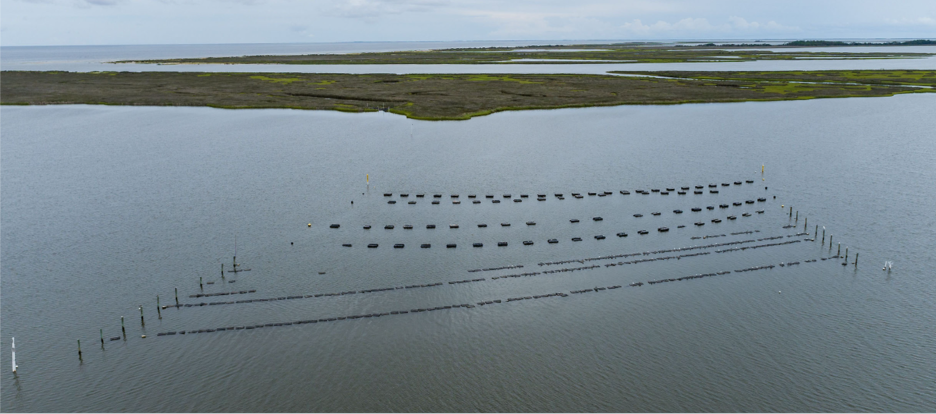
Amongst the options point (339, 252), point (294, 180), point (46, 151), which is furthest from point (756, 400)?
point (46, 151)

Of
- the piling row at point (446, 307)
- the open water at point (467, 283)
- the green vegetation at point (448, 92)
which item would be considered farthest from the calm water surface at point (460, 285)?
the green vegetation at point (448, 92)

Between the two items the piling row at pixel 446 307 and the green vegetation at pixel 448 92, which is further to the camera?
the green vegetation at pixel 448 92

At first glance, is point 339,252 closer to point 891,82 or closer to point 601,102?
point 601,102

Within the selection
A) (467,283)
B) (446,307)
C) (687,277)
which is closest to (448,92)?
(467,283)

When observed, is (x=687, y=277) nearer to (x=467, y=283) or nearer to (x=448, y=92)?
(x=467, y=283)

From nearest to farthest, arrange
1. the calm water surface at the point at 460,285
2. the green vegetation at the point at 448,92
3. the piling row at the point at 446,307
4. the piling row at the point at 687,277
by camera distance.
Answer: the calm water surface at the point at 460,285 → the piling row at the point at 446,307 → the piling row at the point at 687,277 → the green vegetation at the point at 448,92

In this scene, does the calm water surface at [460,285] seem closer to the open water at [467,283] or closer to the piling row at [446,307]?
the open water at [467,283]

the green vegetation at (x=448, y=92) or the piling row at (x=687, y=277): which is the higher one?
the green vegetation at (x=448, y=92)

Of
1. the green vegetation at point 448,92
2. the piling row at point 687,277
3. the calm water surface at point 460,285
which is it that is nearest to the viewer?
the calm water surface at point 460,285
